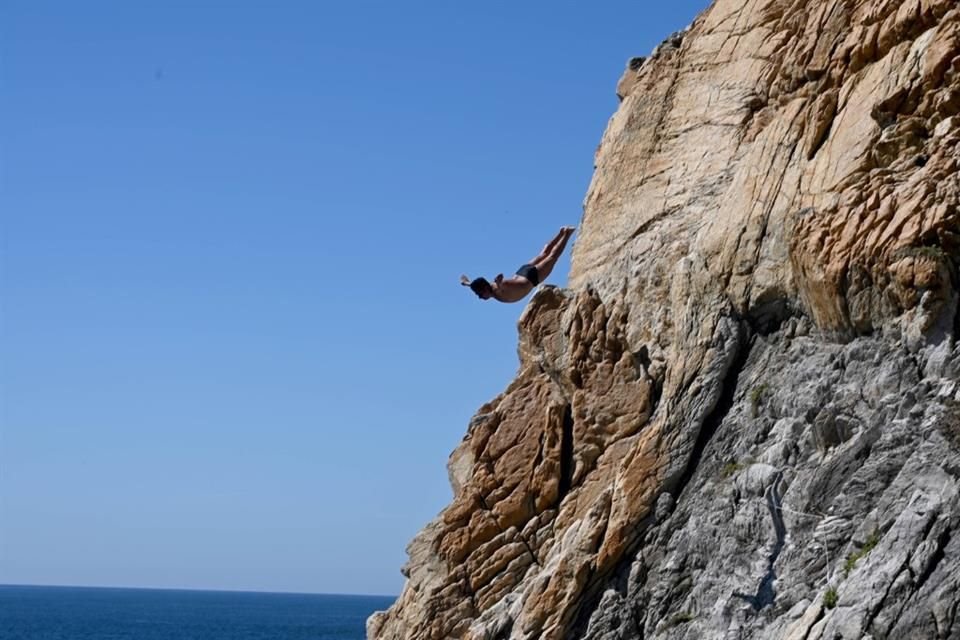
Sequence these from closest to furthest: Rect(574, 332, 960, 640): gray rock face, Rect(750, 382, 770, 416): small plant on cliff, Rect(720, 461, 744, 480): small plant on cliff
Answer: Rect(574, 332, 960, 640): gray rock face
Rect(720, 461, 744, 480): small plant on cliff
Rect(750, 382, 770, 416): small plant on cliff

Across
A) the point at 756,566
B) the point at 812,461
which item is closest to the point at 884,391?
the point at 812,461

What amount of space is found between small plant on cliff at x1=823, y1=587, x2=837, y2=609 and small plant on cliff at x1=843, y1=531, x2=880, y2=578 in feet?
0.75

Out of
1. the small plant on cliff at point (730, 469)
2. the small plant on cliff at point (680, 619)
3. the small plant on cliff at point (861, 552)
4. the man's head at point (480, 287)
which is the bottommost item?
the small plant on cliff at point (680, 619)

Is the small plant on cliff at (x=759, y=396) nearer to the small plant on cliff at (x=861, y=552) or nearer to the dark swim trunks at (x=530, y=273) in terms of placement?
the small plant on cliff at (x=861, y=552)

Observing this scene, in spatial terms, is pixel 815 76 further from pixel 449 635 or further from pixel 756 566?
pixel 449 635

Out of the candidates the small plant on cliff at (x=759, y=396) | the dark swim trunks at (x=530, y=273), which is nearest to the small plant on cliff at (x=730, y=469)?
the small plant on cliff at (x=759, y=396)

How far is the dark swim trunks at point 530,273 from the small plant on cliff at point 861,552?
7.35 meters

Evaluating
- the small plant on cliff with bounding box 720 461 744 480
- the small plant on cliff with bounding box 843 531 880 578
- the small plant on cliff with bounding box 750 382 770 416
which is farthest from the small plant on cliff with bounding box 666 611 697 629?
the small plant on cliff with bounding box 750 382 770 416

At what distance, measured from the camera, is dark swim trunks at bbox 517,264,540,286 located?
21.7m

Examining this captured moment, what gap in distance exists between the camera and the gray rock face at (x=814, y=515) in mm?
15359

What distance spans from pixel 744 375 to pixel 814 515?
2.66 meters

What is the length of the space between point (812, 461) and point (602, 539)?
11.6ft

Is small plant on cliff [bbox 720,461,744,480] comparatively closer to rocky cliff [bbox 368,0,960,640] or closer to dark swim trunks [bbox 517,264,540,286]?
rocky cliff [bbox 368,0,960,640]

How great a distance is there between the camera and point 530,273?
21.7m
